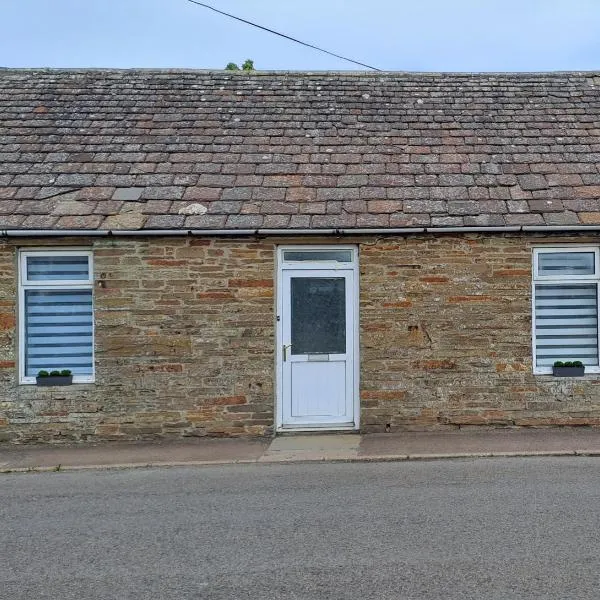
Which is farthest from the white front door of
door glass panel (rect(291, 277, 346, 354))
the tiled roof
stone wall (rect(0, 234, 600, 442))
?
the tiled roof

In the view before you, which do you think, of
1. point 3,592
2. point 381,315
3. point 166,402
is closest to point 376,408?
point 381,315

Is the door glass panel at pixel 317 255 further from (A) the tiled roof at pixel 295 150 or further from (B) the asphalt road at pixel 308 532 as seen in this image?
(B) the asphalt road at pixel 308 532

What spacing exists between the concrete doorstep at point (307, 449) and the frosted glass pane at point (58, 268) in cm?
231

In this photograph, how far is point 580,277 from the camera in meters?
9.06

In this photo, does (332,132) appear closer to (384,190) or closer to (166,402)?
(384,190)

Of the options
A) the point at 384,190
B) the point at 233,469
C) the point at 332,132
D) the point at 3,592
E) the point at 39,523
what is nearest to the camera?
the point at 3,592

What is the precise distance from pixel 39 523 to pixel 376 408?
15.5 ft

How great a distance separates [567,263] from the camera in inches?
359

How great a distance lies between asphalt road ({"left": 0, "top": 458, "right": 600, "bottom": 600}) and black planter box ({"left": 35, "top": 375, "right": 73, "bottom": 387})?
5.38 feet

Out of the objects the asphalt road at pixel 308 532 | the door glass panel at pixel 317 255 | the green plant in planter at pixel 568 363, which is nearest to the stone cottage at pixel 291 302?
the door glass panel at pixel 317 255

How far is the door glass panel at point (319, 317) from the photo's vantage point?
9078 mm

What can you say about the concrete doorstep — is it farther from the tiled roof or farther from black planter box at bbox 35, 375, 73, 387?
the tiled roof

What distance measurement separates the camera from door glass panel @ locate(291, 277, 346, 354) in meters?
9.08

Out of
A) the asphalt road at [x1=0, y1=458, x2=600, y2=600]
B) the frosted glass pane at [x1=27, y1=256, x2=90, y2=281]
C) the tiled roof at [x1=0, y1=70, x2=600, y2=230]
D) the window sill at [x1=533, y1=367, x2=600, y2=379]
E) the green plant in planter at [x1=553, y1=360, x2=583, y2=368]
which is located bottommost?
the asphalt road at [x1=0, y1=458, x2=600, y2=600]
